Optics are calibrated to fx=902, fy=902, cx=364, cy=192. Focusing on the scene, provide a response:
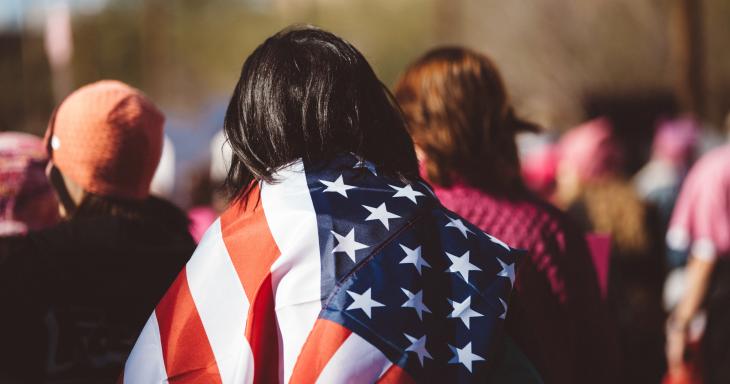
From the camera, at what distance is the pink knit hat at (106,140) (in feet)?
8.38

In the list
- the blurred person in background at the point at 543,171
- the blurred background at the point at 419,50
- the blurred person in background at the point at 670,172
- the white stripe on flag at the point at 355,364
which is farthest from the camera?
the blurred background at the point at 419,50

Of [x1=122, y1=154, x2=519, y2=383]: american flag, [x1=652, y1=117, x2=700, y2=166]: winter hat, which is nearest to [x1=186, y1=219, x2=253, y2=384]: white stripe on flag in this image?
[x1=122, y1=154, x2=519, y2=383]: american flag

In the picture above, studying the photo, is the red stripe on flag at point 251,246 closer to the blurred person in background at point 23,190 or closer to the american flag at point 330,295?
the american flag at point 330,295

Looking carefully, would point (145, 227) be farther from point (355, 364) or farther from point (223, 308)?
point (355, 364)

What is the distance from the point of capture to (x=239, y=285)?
1.82 metres

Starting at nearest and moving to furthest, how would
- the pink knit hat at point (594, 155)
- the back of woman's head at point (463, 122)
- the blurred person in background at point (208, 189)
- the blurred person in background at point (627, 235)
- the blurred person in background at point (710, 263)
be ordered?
the back of woman's head at point (463, 122) → the blurred person in background at point (710, 263) → the blurred person in background at point (627, 235) → the pink knit hat at point (594, 155) → the blurred person in background at point (208, 189)

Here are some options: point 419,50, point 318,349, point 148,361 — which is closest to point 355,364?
point 318,349

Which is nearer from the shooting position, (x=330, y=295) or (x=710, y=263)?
(x=330, y=295)

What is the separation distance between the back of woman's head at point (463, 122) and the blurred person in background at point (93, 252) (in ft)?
2.56

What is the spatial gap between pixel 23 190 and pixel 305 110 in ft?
3.79

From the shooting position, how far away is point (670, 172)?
6535 mm

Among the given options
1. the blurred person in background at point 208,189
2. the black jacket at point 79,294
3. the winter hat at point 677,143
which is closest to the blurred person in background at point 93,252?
the black jacket at point 79,294

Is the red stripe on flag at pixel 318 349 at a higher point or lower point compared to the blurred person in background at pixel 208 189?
higher

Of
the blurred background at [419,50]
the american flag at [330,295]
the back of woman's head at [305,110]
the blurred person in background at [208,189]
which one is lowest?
the blurred background at [419,50]
